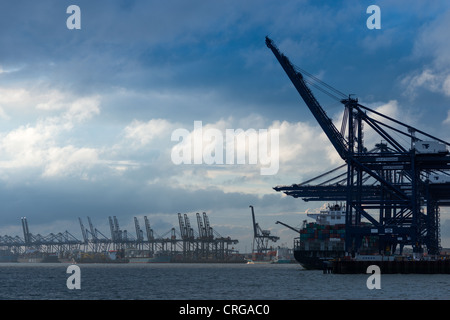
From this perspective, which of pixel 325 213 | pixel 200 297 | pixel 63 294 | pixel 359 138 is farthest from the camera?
pixel 325 213

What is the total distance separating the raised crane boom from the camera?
84750 millimetres

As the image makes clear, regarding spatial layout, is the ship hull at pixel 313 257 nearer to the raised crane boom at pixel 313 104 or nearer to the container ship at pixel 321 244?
the container ship at pixel 321 244

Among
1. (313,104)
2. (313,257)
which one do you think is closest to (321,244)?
(313,257)

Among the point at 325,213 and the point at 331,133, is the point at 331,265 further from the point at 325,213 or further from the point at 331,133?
the point at 325,213

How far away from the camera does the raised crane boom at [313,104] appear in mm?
84750

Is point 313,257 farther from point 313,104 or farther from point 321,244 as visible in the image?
point 313,104

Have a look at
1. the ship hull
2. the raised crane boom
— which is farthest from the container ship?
the raised crane boom

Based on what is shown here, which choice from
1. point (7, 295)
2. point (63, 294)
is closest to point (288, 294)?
point (63, 294)

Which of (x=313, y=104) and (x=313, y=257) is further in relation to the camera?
(x=313, y=257)

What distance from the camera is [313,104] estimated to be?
8612cm

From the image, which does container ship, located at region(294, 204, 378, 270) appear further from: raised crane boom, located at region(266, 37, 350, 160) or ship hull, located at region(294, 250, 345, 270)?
raised crane boom, located at region(266, 37, 350, 160)
